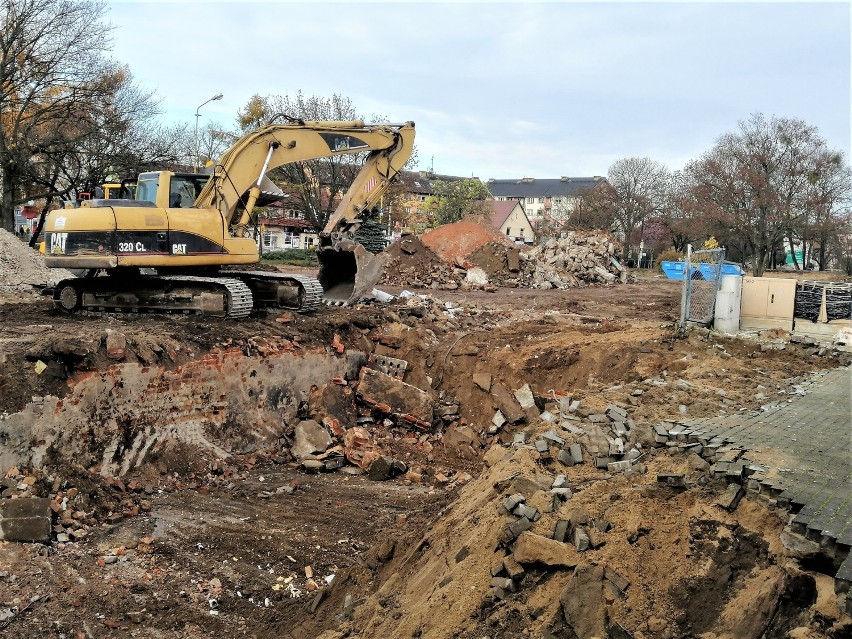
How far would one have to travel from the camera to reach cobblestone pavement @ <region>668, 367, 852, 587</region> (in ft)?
13.0

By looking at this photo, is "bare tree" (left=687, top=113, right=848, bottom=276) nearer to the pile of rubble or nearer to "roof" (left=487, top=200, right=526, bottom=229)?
the pile of rubble

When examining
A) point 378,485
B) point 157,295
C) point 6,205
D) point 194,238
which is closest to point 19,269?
point 6,205

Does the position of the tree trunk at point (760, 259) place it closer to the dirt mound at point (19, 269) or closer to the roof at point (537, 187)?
the dirt mound at point (19, 269)

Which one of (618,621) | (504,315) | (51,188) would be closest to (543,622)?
(618,621)

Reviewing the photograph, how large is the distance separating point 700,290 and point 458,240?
56.9 ft

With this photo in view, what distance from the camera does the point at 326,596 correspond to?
562 cm

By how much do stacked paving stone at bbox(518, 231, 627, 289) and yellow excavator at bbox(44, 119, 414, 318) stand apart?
15209 millimetres

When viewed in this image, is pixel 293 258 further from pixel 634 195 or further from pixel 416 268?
pixel 634 195

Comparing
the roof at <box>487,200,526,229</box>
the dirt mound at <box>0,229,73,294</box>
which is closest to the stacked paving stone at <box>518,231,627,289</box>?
the dirt mound at <box>0,229,73,294</box>

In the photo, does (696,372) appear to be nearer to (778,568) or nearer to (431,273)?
(778,568)

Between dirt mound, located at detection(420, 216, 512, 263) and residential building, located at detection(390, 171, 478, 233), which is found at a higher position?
residential building, located at detection(390, 171, 478, 233)

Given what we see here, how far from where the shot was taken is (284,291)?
11.8 m

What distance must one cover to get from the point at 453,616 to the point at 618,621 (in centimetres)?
103

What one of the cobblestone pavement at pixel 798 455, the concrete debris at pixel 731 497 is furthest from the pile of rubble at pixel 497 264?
the concrete debris at pixel 731 497
